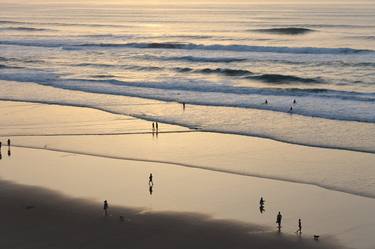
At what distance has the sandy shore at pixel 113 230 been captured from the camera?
17.1m

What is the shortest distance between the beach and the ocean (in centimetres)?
292

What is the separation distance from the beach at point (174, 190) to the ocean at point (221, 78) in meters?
2.92

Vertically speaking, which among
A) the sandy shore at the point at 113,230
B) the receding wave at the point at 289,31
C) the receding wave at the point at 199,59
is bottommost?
the sandy shore at the point at 113,230

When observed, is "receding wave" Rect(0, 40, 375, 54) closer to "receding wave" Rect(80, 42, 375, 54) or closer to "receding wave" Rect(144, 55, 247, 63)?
"receding wave" Rect(80, 42, 375, 54)

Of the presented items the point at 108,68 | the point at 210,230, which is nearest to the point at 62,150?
the point at 210,230

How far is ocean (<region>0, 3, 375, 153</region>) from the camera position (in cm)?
3130

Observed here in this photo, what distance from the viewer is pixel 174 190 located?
21.0 metres

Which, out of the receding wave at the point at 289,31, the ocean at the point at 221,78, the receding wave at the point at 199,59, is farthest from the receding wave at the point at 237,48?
the receding wave at the point at 289,31

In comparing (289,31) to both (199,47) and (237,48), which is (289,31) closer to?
(199,47)

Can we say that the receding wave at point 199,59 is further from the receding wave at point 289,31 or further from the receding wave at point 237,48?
the receding wave at point 289,31

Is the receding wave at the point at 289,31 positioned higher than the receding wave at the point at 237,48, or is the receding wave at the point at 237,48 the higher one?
the receding wave at the point at 289,31

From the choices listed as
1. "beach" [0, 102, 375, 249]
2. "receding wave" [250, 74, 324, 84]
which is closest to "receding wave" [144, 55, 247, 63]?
"receding wave" [250, 74, 324, 84]

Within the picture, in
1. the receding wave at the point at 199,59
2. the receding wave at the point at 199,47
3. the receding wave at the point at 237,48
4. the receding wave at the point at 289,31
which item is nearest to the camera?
the receding wave at the point at 199,59

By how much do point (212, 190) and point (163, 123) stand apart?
34.6ft
